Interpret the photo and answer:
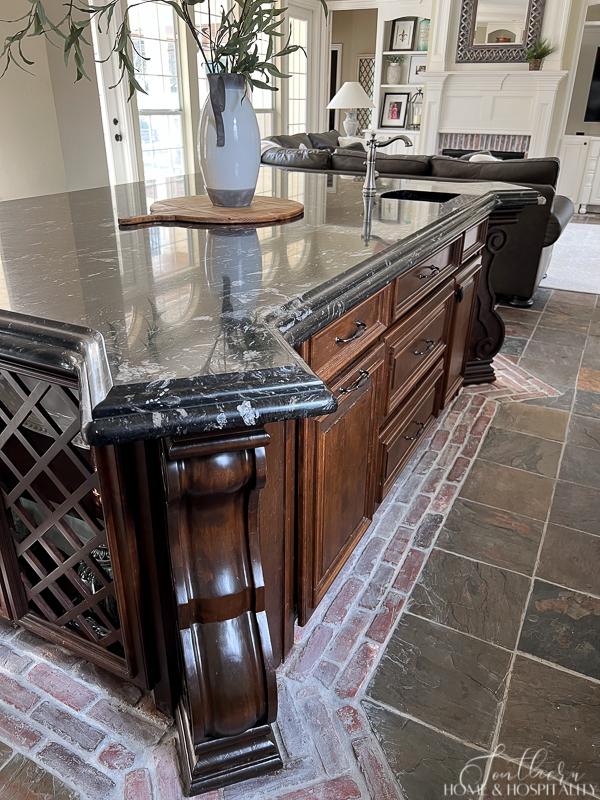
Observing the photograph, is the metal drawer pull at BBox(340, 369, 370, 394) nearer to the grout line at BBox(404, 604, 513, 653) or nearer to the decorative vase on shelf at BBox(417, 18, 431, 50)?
the grout line at BBox(404, 604, 513, 653)

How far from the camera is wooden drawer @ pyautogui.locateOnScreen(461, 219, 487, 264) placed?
2.26m

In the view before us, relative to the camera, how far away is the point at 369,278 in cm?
129

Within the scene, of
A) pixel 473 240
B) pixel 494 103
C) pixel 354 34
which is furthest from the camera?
pixel 354 34

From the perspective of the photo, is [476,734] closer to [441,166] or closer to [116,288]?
[116,288]

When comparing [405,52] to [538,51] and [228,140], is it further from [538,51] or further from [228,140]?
[228,140]

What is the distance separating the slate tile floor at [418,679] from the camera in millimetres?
1185

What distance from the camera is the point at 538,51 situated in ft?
22.8

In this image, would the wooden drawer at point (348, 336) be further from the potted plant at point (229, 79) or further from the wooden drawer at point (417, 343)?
the potted plant at point (229, 79)

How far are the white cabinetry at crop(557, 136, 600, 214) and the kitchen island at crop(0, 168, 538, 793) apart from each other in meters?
7.11

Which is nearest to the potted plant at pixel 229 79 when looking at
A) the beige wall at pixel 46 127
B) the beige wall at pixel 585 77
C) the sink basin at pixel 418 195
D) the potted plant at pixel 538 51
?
the sink basin at pixel 418 195

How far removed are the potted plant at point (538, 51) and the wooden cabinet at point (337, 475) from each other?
7213 millimetres

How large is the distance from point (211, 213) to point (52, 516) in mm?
997

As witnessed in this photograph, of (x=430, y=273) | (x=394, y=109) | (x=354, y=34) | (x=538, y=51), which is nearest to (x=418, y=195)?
(x=430, y=273)

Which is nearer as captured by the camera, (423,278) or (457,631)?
(457,631)
